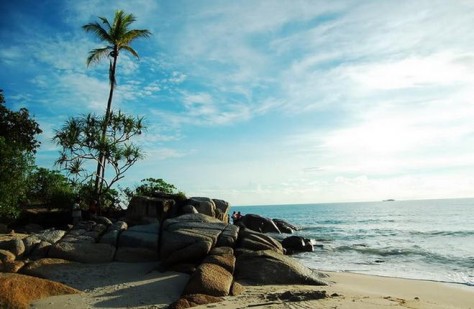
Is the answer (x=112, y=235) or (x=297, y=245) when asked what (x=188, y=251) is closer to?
(x=112, y=235)

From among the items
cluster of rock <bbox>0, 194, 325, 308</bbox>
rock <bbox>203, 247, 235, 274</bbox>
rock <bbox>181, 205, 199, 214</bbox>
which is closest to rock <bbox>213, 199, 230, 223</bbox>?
rock <bbox>181, 205, 199, 214</bbox>

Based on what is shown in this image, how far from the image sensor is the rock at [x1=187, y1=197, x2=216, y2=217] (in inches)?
859

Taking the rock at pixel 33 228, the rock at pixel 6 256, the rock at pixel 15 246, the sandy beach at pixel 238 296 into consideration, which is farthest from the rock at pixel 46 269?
the rock at pixel 33 228

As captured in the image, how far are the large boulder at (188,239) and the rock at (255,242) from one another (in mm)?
796

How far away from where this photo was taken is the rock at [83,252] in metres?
13.1

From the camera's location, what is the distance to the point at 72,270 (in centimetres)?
1202

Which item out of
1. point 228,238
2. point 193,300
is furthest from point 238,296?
point 228,238

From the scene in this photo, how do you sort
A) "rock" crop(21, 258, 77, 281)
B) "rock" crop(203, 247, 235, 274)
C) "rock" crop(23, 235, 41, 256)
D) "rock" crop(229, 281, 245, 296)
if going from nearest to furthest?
"rock" crop(229, 281, 245, 296)
"rock" crop(21, 258, 77, 281)
"rock" crop(203, 247, 235, 274)
"rock" crop(23, 235, 41, 256)

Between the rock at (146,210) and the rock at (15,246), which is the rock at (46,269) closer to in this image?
the rock at (15,246)

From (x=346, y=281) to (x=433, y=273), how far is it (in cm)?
591

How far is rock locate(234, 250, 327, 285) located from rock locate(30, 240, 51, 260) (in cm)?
698

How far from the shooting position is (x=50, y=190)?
28094mm

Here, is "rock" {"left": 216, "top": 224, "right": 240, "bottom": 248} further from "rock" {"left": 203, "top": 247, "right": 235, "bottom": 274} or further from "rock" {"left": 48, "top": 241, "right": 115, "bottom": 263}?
"rock" {"left": 48, "top": 241, "right": 115, "bottom": 263}

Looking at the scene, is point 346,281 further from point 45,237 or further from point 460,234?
point 460,234
